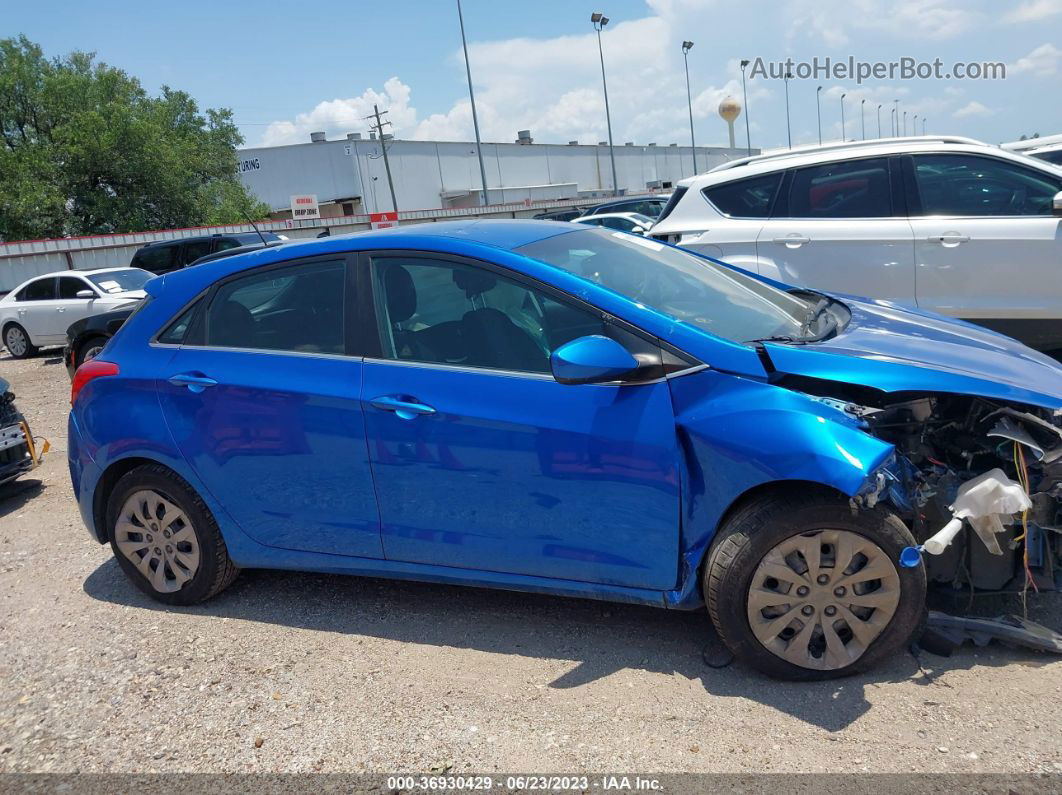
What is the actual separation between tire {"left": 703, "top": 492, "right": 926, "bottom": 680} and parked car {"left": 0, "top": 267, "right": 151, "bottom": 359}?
43.2 ft

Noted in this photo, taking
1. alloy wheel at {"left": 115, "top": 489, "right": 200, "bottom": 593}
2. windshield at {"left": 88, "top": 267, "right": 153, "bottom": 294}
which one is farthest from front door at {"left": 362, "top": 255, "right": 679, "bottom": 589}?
windshield at {"left": 88, "top": 267, "right": 153, "bottom": 294}

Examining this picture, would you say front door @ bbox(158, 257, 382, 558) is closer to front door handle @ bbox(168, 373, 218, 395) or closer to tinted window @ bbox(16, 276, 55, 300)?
front door handle @ bbox(168, 373, 218, 395)

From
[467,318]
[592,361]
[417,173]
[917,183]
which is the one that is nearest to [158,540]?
[467,318]

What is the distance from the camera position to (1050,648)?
3.13 m

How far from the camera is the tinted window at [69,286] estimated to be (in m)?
15.0

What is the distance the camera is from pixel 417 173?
6506 centimetres

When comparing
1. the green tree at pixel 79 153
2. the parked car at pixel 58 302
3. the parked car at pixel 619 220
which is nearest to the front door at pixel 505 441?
the parked car at pixel 58 302

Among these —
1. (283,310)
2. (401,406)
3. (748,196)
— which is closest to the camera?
(401,406)

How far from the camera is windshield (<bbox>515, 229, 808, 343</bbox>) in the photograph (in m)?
3.45

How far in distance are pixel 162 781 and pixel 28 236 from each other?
4459cm

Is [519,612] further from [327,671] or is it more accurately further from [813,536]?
[813,536]

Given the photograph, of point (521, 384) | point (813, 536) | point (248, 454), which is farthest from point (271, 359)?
point (813, 536)

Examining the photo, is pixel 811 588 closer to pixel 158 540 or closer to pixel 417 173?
pixel 158 540

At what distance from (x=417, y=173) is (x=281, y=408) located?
210 ft
